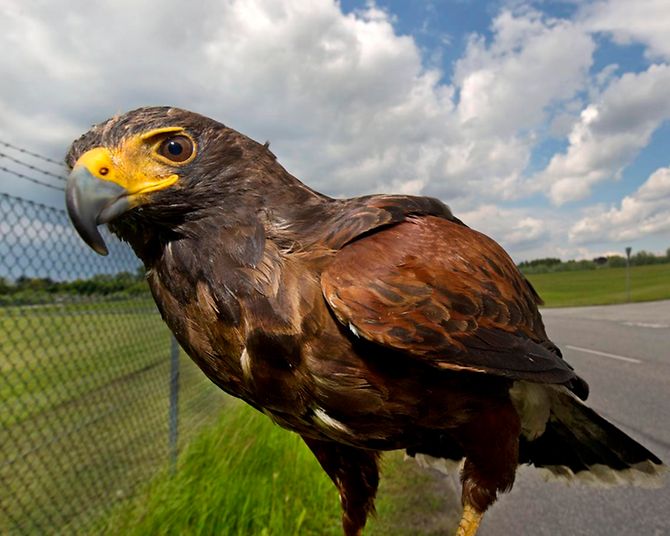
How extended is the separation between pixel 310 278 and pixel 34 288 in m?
3.54

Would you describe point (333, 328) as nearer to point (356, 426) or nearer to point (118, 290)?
point (356, 426)

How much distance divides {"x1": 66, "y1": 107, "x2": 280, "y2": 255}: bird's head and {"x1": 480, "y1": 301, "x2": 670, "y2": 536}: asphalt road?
169 inches

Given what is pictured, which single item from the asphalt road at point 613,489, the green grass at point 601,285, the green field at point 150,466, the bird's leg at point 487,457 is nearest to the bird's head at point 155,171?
the bird's leg at point 487,457

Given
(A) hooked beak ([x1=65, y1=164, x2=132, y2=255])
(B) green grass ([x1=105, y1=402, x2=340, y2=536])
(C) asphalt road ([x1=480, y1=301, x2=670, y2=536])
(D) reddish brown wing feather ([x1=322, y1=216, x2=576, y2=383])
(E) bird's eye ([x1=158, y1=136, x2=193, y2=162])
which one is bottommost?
(C) asphalt road ([x1=480, y1=301, x2=670, y2=536])

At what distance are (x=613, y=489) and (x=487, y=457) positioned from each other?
400 centimetres

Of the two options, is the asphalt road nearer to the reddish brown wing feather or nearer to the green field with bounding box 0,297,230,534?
the reddish brown wing feather

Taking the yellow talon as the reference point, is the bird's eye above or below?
above

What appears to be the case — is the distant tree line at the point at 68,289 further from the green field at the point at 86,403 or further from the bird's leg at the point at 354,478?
the bird's leg at the point at 354,478

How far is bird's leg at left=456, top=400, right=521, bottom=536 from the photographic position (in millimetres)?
2242

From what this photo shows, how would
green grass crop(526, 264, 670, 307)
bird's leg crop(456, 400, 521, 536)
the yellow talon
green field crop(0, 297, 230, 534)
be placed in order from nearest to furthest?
bird's leg crop(456, 400, 521, 536), the yellow talon, green field crop(0, 297, 230, 534), green grass crop(526, 264, 670, 307)

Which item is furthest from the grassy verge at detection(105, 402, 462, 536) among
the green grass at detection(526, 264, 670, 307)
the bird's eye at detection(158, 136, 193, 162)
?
the green grass at detection(526, 264, 670, 307)

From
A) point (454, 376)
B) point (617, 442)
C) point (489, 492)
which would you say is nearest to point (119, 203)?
point (454, 376)

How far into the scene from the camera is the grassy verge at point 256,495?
3.85 m

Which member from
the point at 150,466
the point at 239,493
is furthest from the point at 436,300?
the point at 150,466
